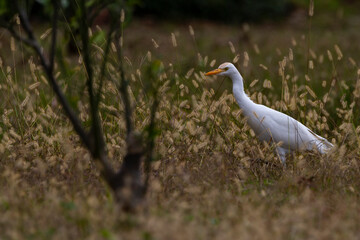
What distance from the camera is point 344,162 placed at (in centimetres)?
435

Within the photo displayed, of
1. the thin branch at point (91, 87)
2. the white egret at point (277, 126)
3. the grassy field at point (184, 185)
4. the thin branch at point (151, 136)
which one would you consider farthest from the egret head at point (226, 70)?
the thin branch at point (91, 87)

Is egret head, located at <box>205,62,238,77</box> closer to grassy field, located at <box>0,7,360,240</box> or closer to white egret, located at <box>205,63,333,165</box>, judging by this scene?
white egret, located at <box>205,63,333,165</box>

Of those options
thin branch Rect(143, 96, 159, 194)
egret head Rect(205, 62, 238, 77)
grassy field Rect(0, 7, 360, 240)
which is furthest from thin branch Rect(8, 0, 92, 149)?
egret head Rect(205, 62, 238, 77)

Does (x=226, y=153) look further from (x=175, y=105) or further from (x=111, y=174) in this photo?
(x=111, y=174)

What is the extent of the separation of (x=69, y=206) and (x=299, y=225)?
113cm

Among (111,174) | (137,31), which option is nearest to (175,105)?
(111,174)

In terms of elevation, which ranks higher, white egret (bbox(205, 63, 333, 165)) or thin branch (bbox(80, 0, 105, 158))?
thin branch (bbox(80, 0, 105, 158))

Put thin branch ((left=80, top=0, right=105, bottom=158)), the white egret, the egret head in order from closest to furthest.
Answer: thin branch ((left=80, top=0, right=105, bottom=158))
the white egret
the egret head

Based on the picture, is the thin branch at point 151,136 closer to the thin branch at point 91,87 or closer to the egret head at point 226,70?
the thin branch at point 91,87

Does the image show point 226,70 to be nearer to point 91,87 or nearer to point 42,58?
point 91,87

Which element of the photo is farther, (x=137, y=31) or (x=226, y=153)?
(x=137, y=31)

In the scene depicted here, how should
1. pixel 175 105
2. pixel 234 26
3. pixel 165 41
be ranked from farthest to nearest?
pixel 234 26 → pixel 165 41 → pixel 175 105

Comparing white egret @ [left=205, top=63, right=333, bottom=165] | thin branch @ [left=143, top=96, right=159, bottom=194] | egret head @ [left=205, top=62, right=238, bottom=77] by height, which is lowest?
white egret @ [left=205, top=63, right=333, bottom=165]

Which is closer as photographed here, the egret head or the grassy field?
the grassy field
